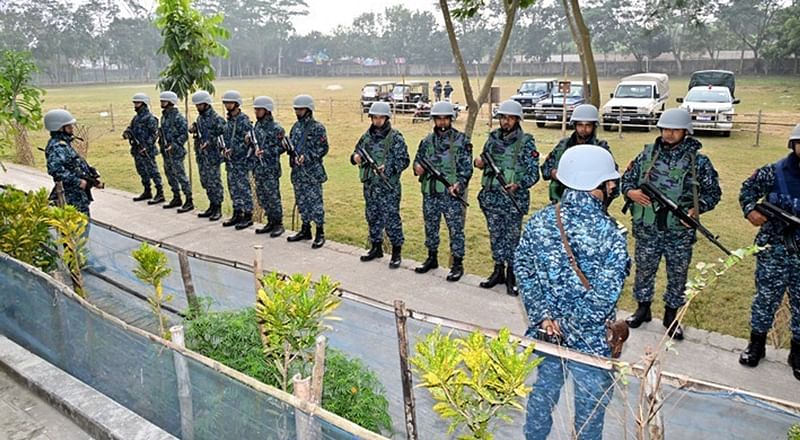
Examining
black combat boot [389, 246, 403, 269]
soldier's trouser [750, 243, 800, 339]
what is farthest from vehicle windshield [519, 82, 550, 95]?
soldier's trouser [750, 243, 800, 339]

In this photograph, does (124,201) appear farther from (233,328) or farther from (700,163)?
(700,163)

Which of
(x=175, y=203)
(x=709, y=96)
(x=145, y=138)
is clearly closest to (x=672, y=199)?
(x=175, y=203)

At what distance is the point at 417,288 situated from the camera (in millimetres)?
5578

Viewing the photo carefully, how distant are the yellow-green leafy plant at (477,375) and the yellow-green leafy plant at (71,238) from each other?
3012mm

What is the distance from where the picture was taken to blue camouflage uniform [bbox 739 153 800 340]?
388 cm

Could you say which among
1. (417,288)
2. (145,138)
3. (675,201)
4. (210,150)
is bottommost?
(417,288)

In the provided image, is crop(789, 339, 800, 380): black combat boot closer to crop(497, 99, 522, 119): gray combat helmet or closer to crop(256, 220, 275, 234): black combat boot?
crop(497, 99, 522, 119): gray combat helmet

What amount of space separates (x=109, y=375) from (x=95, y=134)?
1839 centimetres

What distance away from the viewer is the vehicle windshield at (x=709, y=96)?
17453 millimetres

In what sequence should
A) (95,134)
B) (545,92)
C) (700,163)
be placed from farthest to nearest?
(545,92), (95,134), (700,163)

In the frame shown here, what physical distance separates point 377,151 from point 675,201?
2.84 meters

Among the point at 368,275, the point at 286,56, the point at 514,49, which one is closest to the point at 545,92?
the point at 368,275

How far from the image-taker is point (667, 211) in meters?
4.43

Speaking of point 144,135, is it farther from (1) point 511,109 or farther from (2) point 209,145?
(1) point 511,109
